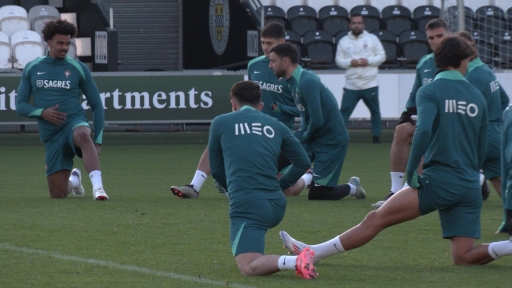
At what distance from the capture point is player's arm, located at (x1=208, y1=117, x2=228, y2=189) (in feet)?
18.6

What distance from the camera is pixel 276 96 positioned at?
9.73 m

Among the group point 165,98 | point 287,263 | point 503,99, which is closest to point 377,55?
point 165,98

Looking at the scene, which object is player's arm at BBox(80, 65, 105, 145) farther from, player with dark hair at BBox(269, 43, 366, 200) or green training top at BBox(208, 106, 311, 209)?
green training top at BBox(208, 106, 311, 209)

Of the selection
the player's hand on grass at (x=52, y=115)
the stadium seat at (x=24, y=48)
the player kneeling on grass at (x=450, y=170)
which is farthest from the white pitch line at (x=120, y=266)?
the stadium seat at (x=24, y=48)

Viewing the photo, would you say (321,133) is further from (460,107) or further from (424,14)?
(424,14)

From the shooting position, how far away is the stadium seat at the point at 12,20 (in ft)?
64.8

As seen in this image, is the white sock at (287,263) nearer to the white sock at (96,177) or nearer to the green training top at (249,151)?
the green training top at (249,151)

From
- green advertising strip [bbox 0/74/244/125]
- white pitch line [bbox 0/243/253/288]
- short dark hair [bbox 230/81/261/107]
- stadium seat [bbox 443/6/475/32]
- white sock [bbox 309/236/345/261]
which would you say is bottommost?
white pitch line [bbox 0/243/253/288]

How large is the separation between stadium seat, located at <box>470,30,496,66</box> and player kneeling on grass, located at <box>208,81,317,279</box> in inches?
535

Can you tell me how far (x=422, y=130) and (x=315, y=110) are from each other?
3.39 metres

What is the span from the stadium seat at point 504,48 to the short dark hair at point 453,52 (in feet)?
44.7

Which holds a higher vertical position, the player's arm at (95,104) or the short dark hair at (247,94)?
the short dark hair at (247,94)

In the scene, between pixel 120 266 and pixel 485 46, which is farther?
pixel 485 46

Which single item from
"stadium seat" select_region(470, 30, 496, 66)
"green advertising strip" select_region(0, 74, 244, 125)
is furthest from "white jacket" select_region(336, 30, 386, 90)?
"stadium seat" select_region(470, 30, 496, 66)
